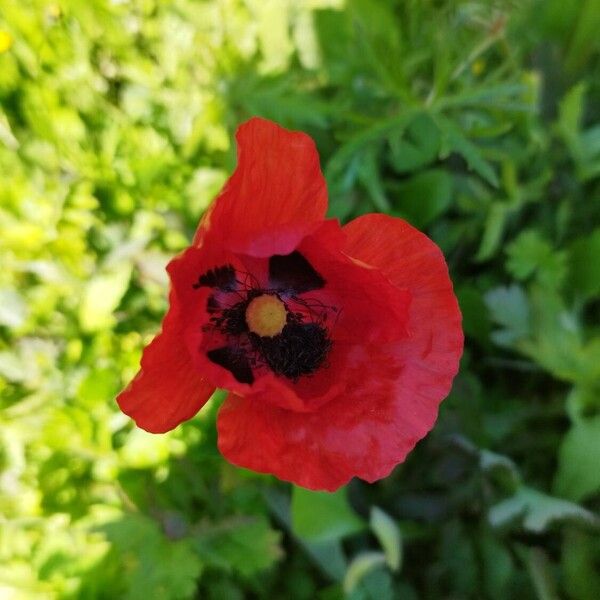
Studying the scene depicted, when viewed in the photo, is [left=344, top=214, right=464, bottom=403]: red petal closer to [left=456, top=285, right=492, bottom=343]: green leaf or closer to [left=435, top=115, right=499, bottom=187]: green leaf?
[left=435, top=115, right=499, bottom=187]: green leaf

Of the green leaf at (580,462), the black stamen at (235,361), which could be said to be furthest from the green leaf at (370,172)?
the green leaf at (580,462)

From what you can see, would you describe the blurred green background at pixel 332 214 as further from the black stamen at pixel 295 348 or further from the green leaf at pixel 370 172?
the black stamen at pixel 295 348

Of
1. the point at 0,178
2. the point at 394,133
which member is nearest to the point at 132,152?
the point at 0,178

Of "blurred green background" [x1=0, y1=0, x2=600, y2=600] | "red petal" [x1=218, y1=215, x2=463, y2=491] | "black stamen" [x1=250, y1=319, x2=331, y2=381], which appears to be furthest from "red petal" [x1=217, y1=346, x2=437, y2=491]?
"blurred green background" [x1=0, y1=0, x2=600, y2=600]

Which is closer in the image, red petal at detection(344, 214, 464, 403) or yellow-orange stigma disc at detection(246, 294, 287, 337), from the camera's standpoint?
red petal at detection(344, 214, 464, 403)

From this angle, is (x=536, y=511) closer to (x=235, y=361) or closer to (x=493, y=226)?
(x=493, y=226)

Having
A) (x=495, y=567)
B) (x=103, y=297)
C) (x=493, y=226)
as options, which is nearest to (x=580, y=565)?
(x=495, y=567)
